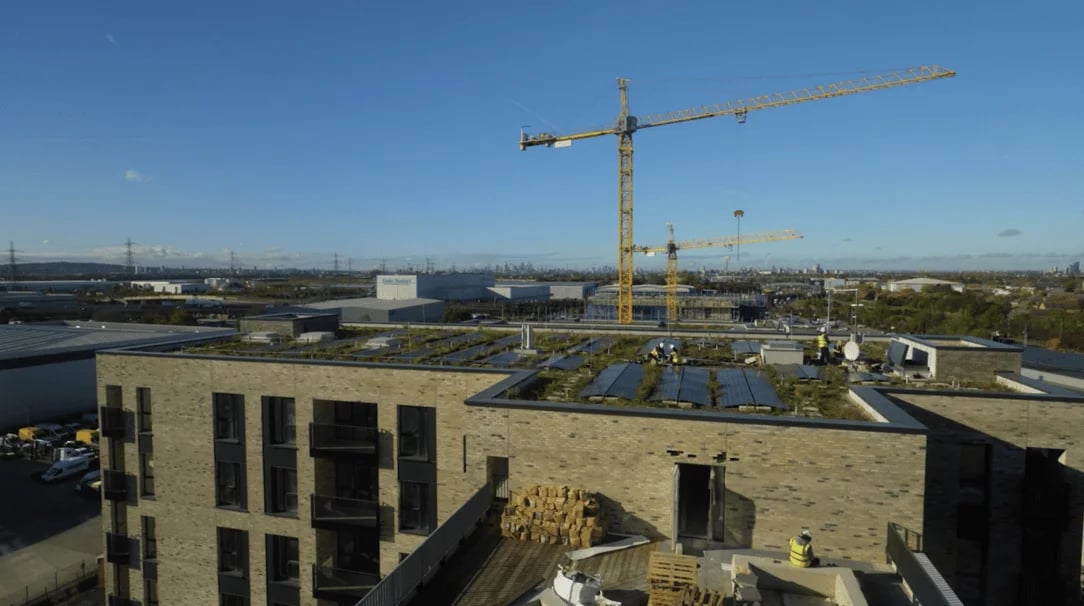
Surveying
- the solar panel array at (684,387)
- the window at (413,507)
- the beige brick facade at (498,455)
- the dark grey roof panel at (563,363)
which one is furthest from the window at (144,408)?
the solar panel array at (684,387)

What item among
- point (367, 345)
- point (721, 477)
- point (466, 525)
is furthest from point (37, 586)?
point (721, 477)

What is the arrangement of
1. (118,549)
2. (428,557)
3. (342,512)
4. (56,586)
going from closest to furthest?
1. (428,557)
2. (342,512)
3. (118,549)
4. (56,586)

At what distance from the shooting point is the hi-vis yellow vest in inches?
460

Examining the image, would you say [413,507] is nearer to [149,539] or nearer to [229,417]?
[229,417]

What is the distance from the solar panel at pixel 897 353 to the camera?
21.4 meters

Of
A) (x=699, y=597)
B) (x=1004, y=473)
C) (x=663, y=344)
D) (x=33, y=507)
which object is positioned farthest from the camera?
(x=33, y=507)

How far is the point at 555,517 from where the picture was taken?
45.9 ft

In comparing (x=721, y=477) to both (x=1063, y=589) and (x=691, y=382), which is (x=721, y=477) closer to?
(x=691, y=382)

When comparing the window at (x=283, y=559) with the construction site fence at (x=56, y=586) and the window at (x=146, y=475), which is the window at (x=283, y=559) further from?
the construction site fence at (x=56, y=586)

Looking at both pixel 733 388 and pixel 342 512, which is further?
pixel 342 512

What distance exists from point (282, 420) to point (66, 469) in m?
33.9

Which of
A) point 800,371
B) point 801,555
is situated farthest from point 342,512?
point 800,371

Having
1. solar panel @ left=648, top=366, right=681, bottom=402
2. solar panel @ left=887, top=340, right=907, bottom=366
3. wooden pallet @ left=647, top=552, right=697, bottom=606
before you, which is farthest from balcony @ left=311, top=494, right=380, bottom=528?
solar panel @ left=887, top=340, right=907, bottom=366

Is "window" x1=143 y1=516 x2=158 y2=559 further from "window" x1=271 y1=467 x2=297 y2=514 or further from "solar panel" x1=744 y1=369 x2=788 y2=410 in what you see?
"solar panel" x1=744 y1=369 x2=788 y2=410
